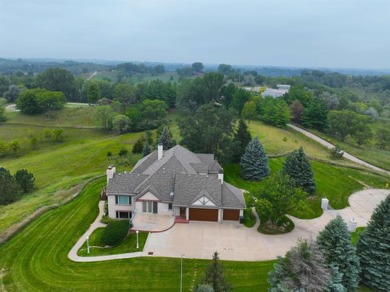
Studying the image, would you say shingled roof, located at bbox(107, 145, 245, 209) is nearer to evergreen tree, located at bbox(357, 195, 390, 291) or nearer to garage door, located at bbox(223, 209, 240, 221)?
garage door, located at bbox(223, 209, 240, 221)

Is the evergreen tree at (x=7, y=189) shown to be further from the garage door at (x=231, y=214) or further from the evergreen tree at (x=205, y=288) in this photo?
the evergreen tree at (x=205, y=288)

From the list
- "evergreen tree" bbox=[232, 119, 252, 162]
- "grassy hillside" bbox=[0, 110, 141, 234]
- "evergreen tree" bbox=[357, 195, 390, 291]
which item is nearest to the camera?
"evergreen tree" bbox=[357, 195, 390, 291]

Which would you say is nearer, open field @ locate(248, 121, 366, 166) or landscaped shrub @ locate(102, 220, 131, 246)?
landscaped shrub @ locate(102, 220, 131, 246)

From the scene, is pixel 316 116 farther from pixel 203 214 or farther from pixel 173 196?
pixel 173 196

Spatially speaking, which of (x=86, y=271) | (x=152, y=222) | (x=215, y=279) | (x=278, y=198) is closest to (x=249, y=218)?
(x=278, y=198)

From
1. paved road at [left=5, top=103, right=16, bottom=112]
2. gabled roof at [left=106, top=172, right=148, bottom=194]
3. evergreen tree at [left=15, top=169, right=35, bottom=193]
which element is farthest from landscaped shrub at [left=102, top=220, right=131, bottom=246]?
paved road at [left=5, top=103, right=16, bottom=112]

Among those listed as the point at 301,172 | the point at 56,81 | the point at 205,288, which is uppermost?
the point at 56,81

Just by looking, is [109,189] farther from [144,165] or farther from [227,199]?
[227,199]
